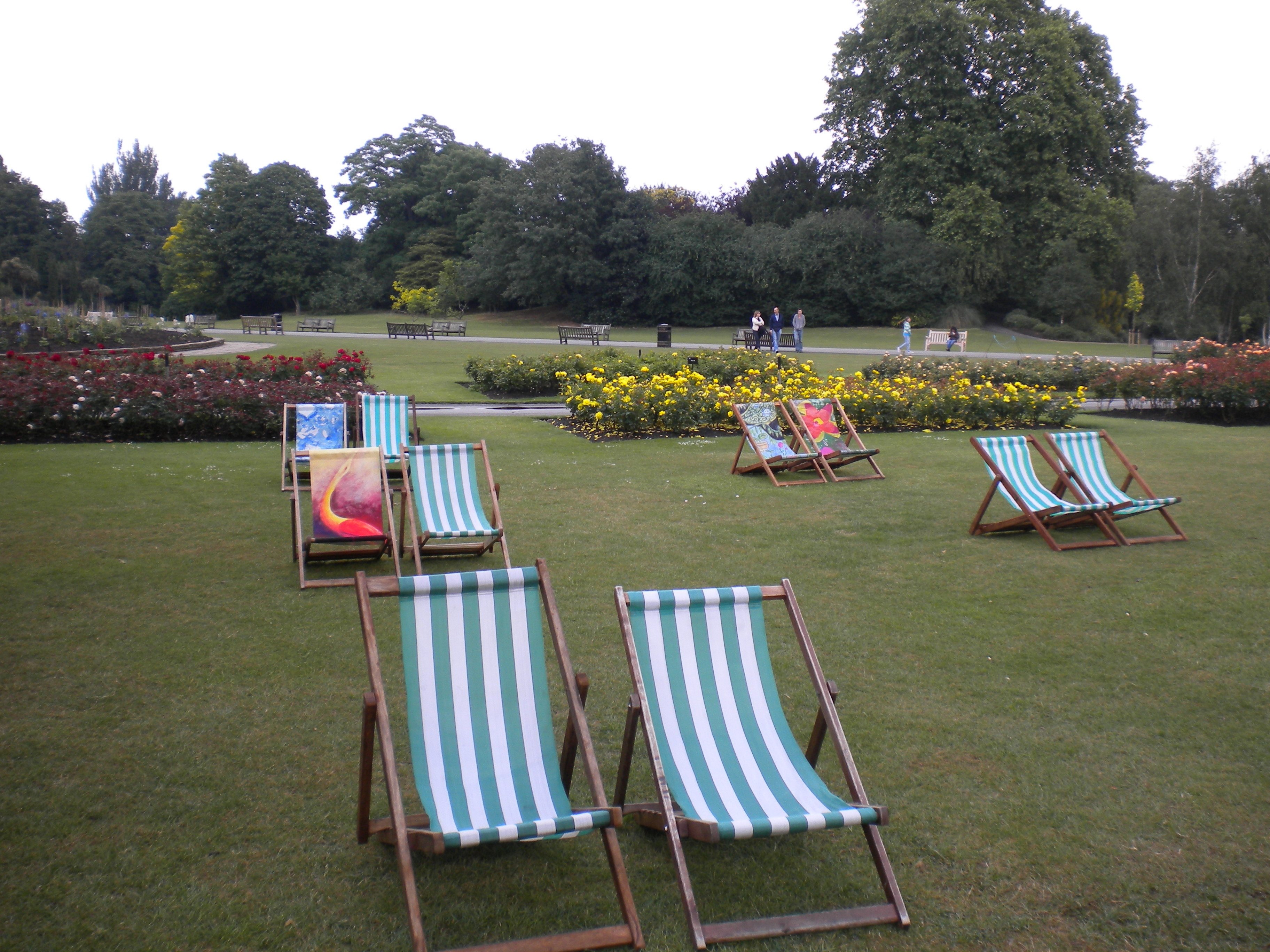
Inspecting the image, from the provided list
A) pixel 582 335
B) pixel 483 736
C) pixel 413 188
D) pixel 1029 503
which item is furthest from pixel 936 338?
pixel 413 188

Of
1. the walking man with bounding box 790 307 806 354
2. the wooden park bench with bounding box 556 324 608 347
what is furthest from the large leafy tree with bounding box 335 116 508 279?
the walking man with bounding box 790 307 806 354

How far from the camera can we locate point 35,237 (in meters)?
63.1

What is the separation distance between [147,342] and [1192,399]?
75.9 feet

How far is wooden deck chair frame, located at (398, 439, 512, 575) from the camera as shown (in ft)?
19.9

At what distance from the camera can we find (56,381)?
1150cm

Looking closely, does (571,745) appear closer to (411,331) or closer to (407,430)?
(407,430)

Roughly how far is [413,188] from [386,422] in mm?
52910

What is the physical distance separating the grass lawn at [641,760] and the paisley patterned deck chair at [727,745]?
0.14 m

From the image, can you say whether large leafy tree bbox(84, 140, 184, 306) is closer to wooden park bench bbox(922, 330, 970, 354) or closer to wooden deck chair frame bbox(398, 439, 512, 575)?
wooden park bench bbox(922, 330, 970, 354)

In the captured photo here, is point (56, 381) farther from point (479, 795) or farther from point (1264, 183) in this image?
point (1264, 183)

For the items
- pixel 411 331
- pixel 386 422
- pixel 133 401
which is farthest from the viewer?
pixel 411 331

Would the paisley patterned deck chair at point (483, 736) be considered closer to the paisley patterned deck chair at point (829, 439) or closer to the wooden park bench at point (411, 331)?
the paisley patterned deck chair at point (829, 439)

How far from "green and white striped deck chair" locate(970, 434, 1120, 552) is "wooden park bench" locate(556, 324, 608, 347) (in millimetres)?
22712

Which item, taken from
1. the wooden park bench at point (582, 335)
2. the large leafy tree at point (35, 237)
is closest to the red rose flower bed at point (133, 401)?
the wooden park bench at point (582, 335)
